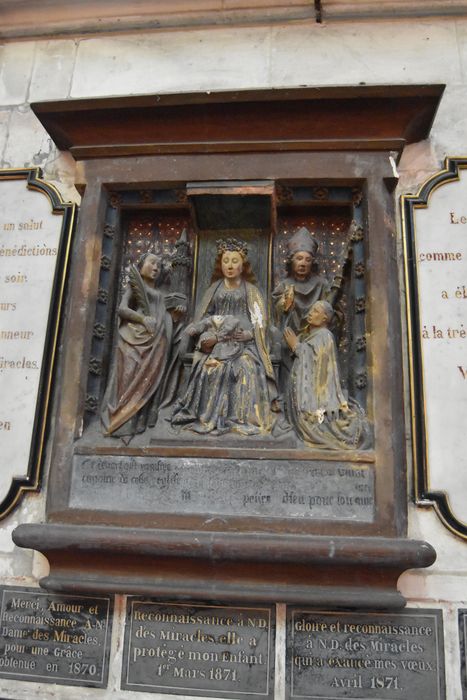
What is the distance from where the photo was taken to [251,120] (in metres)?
4.52

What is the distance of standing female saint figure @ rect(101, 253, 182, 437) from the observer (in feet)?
14.1

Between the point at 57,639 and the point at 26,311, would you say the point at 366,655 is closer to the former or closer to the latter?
the point at 57,639

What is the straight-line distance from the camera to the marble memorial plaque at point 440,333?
4016mm

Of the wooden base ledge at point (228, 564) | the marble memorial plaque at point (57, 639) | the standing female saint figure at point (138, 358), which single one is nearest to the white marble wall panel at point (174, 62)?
the standing female saint figure at point (138, 358)

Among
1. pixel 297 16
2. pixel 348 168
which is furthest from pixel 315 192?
pixel 297 16

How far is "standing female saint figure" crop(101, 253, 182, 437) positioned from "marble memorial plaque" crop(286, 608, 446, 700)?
4.57ft

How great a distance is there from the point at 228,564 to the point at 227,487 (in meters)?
0.40

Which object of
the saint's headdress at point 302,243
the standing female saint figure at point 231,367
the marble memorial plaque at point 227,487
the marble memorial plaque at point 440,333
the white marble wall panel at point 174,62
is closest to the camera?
the marble memorial plaque at point 227,487

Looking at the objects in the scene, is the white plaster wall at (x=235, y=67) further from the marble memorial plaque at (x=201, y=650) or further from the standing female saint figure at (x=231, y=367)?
the marble memorial plaque at (x=201, y=650)

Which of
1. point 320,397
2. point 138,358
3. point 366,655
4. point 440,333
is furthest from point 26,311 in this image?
point 366,655

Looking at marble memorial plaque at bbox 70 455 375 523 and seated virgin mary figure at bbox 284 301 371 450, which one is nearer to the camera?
marble memorial plaque at bbox 70 455 375 523

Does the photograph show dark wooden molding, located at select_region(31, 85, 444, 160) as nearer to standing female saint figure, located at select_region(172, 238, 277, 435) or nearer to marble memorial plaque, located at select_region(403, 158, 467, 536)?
marble memorial plaque, located at select_region(403, 158, 467, 536)

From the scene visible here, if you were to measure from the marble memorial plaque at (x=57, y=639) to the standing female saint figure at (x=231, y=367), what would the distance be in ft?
3.69

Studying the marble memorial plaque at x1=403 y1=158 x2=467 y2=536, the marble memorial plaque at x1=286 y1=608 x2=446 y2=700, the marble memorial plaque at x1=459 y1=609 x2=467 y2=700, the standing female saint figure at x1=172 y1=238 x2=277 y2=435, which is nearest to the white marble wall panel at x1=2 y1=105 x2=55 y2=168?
the standing female saint figure at x1=172 y1=238 x2=277 y2=435
